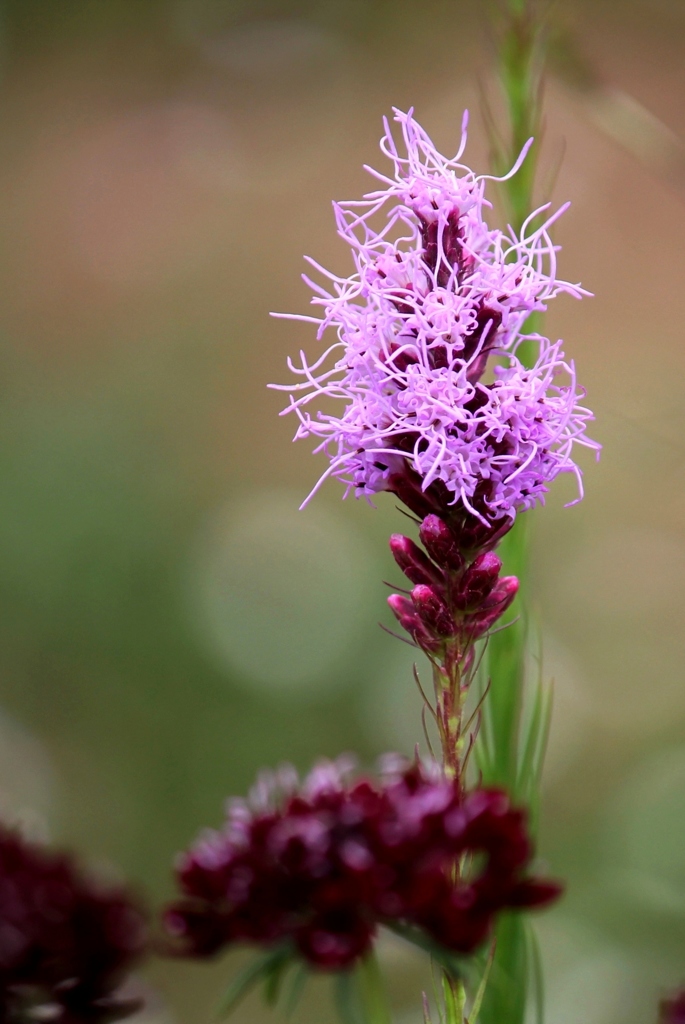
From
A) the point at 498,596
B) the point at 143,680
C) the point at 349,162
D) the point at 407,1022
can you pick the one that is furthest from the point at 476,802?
the point at 349,162

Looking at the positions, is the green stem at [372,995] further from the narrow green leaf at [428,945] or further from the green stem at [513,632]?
the green stem at [513,632]

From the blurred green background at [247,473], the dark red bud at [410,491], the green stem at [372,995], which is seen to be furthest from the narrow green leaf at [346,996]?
the blurred green background at [247,473]

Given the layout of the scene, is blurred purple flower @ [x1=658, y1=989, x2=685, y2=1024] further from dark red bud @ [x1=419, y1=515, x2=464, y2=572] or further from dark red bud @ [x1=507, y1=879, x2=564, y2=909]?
dark red bud @ [x1=419, y1=515, x2=464, y2=572]

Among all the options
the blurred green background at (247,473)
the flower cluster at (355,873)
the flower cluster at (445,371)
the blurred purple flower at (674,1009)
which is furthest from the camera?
the blurred green background at (247,473)

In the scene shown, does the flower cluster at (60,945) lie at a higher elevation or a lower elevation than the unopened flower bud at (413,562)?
lower

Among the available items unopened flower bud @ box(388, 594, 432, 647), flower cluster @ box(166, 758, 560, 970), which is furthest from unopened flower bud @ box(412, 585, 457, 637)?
flower cluster @ box(166, 758, 560, 970)

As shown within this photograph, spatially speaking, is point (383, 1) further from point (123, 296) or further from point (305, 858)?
point (305, 858)
